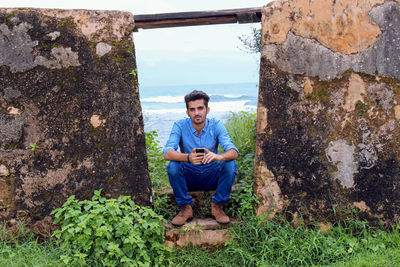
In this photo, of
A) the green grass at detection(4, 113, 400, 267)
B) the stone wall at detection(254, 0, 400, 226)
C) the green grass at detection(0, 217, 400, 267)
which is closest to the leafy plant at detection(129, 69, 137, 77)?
the stone wall at detection(254, 0, 400, 226)

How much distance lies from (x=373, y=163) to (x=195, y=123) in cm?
174

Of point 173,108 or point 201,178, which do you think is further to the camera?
point 173,108

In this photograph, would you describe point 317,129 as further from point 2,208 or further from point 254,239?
point 2,208

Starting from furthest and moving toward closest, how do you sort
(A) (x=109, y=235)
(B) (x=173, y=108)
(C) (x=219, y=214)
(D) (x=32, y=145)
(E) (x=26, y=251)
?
(B) (x=173, y=108), (C) (x=219, y=214), (D) (x=32, y=145), (E) (x=26, y=251), (A) (x=109, y=235)

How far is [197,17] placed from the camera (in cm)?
387

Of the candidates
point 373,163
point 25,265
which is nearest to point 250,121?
point 373,163


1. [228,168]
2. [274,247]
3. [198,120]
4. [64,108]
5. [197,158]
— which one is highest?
[64,108]

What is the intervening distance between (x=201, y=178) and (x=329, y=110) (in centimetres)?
139

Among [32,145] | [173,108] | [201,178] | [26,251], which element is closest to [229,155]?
[201,178]

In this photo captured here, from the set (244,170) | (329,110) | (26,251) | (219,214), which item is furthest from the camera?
(244,170)

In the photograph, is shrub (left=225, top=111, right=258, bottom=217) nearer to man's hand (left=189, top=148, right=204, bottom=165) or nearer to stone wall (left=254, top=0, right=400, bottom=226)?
stone wall (left=254, top=0, right=400, bottom=226)

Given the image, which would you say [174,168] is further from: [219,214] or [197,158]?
[219,214]

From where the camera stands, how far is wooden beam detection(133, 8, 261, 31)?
3.83m

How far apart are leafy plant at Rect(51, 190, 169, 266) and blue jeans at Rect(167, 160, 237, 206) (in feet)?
1.33
